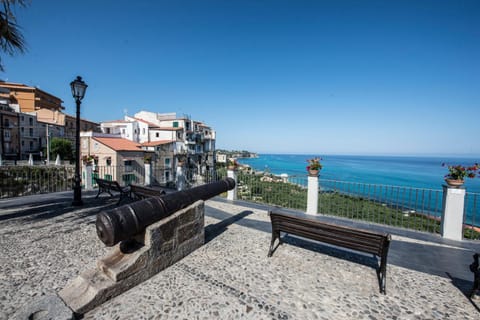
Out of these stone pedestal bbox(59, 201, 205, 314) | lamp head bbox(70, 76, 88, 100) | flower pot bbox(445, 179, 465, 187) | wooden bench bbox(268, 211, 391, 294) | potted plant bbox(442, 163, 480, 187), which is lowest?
stone pedestal bbox(59, 201, 205, 314)

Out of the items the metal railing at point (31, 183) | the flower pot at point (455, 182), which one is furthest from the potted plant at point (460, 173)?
the metal railing at point (31, 183)

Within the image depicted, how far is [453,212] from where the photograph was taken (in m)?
4.95

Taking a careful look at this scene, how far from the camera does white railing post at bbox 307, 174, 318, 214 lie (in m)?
6.65

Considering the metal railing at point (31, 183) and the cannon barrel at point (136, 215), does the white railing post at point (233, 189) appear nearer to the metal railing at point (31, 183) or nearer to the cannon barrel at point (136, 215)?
the cannon barrel at point (136, 215)

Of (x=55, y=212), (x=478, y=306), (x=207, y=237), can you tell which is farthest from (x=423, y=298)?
(x=55, y=212)

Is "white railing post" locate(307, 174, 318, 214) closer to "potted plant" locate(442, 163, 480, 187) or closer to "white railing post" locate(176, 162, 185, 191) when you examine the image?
"potted plant" locate(442, 163, 480, 187)

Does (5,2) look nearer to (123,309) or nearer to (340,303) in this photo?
(123,309)

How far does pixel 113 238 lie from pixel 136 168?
90.8 ft

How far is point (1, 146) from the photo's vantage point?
104 ft

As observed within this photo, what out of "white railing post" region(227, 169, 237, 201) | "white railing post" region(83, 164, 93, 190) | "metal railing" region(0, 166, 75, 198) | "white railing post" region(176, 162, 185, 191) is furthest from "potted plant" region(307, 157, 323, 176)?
"metal railing" region(0, 166, 75, 198)

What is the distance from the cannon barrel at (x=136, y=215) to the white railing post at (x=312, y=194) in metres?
4.09

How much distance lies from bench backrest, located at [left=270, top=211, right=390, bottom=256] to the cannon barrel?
5.86 ft

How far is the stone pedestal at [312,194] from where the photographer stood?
6648 millimetres

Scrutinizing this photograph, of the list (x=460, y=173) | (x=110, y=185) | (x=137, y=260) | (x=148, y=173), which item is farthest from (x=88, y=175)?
(x=460, y=173)
